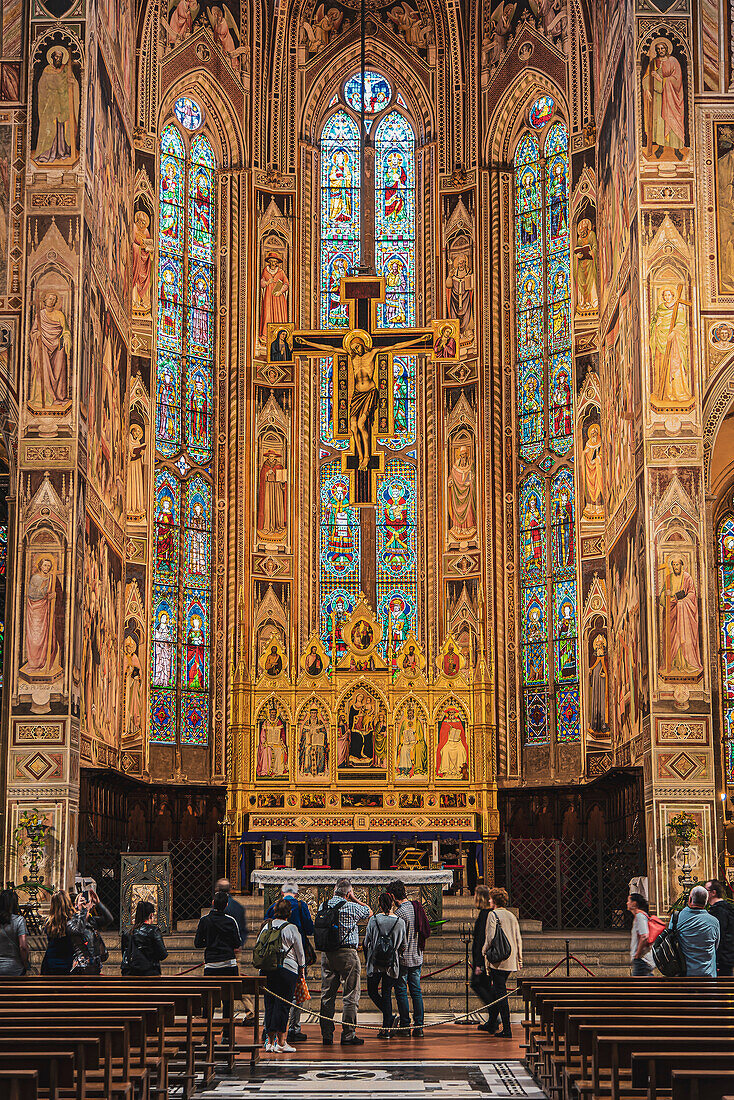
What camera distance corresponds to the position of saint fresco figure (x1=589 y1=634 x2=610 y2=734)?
26.4m

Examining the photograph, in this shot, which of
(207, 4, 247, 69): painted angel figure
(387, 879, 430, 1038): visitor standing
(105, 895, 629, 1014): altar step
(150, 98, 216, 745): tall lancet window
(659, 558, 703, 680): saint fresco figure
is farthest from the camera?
(207, 4, 247, 69): painted angel figure

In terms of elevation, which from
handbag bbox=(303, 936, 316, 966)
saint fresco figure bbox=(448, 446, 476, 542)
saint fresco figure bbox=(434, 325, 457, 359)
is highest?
saint fresco figure bbox=(434, 325, 457, 359)

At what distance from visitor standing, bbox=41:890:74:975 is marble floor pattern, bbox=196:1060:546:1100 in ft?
5.36

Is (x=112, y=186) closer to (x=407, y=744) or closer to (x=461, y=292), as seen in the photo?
(x=461, y=292)

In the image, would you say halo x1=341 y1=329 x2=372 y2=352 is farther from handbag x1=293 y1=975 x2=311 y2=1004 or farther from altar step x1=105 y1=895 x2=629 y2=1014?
handbag x1=293 y1=975 x2=311 y2=1004

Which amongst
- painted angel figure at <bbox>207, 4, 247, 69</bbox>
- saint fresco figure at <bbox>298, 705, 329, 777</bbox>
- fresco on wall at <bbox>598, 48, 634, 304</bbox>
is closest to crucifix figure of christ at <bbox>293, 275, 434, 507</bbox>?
saint fresco figure at <bbox>298, 705, 329, 777</bbox>

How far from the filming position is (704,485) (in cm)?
2112

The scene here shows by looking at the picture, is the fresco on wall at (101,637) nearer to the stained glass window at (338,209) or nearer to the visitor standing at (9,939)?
the stained glass window at (338,209)

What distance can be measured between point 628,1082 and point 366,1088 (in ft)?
7.09

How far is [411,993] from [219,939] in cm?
255

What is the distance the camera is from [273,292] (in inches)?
1209

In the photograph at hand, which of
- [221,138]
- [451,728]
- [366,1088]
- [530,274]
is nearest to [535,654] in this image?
[451,728]

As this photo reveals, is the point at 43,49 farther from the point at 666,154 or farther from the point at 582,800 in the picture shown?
the point at 582,800

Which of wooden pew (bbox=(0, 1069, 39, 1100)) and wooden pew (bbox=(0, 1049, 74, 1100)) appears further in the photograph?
wooden pew (bbox=(0, 1049, 74, 1100))
